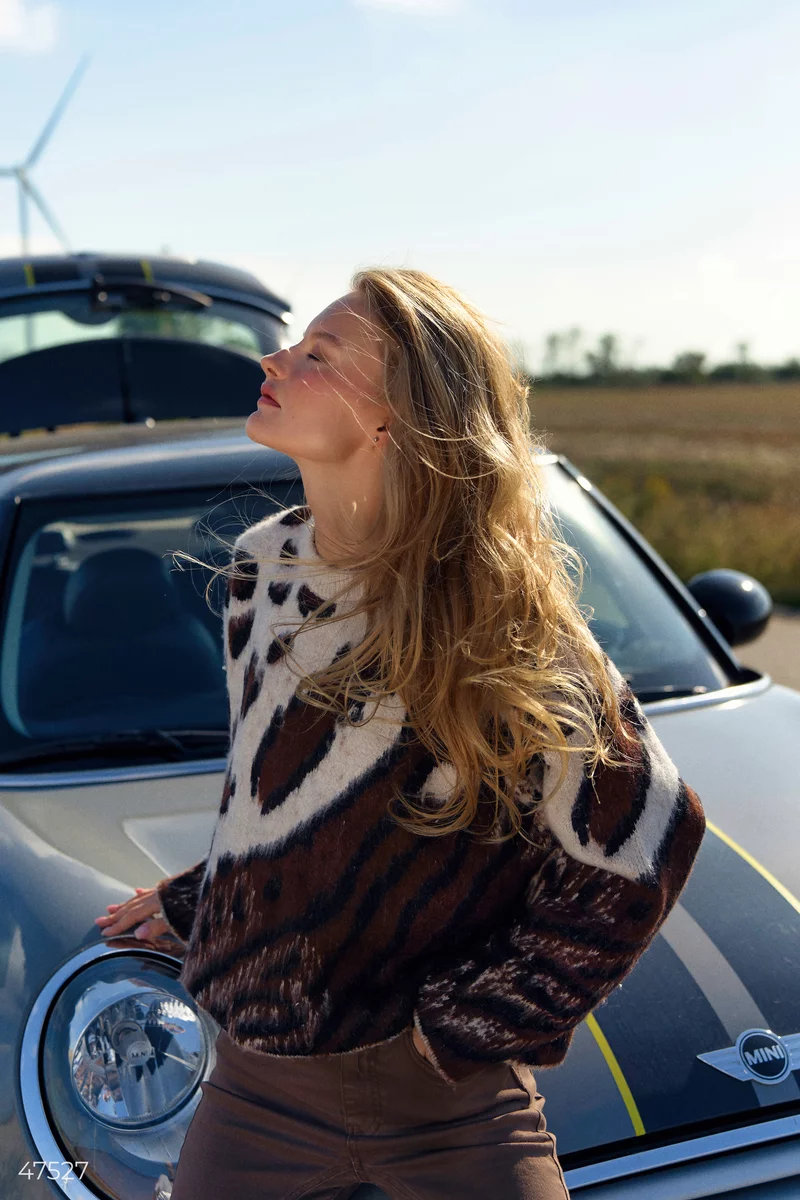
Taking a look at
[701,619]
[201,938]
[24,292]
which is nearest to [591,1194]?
[201,938]

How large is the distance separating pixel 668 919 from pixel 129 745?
1.05m

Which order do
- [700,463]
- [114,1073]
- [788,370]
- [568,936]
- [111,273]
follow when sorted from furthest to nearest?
[788,370], [700,463], [111,273], [114,1073], [568,936]

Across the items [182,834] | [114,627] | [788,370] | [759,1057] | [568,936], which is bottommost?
[788,370]

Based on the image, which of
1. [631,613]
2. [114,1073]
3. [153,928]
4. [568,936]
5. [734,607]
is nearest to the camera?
[568,936]

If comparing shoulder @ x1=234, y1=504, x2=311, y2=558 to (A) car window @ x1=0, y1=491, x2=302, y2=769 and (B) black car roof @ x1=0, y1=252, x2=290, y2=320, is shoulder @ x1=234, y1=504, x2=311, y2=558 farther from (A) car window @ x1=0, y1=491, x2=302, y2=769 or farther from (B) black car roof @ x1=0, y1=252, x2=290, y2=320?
(B) black car roof @ x1=0, y1=252, x2=290, y2=320

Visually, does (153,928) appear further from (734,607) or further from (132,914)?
(734,607)

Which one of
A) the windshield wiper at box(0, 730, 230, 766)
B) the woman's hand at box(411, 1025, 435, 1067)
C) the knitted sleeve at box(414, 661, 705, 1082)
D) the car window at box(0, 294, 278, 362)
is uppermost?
the car window at box(0, 294, 278, 362)

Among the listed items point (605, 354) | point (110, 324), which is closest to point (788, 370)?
point (605, 354)

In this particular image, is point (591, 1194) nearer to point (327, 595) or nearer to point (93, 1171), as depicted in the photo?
point (93, 1171)

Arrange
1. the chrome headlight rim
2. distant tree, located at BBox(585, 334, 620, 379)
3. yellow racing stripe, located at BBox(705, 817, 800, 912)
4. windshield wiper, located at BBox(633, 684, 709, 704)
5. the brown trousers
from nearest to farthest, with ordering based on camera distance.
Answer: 1. the brown trousers
2. the chrome headlight rim
3. yellow racing stripe, located at BBox(705, 817, 800, 912)
4. windshield wiper, located at BBox(633, 684, 709, 704)
5. distant tree, located at BBox(585, 334, 620, 379)

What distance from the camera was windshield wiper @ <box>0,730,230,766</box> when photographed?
2.35 meters

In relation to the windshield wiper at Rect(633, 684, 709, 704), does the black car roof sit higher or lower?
higher

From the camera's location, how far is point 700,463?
91.2 ft

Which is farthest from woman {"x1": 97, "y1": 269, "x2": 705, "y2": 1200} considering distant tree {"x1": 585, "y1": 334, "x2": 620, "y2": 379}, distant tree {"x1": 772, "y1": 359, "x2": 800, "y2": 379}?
distant tree {"x1": 772, "y1": 359, "x2": 800, "y2": 379}
